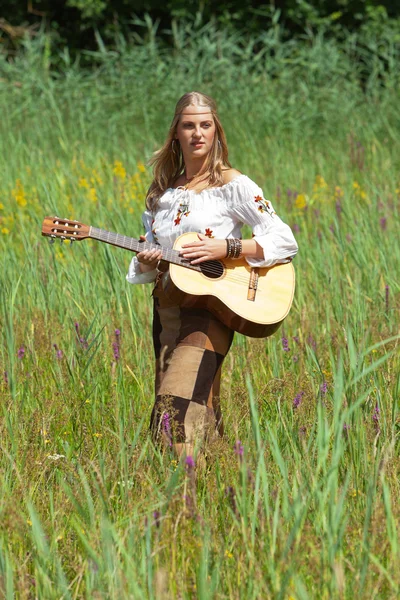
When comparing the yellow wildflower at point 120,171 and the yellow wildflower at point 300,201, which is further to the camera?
the yellow wildflower at point 120,171

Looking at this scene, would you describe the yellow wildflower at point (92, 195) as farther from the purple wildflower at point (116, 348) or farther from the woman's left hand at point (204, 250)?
the woman's left hand at point (204, 250)

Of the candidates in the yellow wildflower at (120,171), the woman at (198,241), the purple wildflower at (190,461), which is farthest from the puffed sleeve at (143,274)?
the yellow wildflower at (120,171)

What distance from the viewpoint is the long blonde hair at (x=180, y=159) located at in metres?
2.80

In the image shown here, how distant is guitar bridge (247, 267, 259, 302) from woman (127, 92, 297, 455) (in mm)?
35

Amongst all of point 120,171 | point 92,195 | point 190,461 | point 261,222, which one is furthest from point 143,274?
point 120,171

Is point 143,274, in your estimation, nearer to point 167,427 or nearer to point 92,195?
point 167,427

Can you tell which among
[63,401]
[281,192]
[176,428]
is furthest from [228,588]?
[281,192]

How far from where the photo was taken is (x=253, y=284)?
2727 millimetres

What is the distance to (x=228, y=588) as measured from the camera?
1.87 m

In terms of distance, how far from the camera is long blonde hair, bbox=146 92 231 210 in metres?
2.80

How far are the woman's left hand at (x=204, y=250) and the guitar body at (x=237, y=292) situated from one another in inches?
1.3

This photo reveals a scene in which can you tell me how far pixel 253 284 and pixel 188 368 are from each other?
0.33 m

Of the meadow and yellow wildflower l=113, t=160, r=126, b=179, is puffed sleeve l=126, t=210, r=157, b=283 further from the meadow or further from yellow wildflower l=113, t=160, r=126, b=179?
yellow wildflower l=113, t=160, r=126, b=179

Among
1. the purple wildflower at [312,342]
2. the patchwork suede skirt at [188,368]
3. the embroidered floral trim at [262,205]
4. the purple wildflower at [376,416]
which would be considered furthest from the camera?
the purple wildflower at [312,342]
